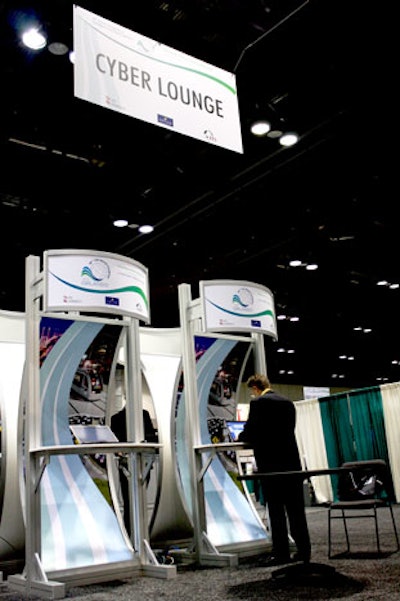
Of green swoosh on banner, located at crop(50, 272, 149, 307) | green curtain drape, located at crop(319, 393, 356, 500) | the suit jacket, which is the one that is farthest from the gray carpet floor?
green curtain drape, located at crop(319, 393, 356, 500)

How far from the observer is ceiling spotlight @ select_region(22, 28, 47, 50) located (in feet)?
20.0

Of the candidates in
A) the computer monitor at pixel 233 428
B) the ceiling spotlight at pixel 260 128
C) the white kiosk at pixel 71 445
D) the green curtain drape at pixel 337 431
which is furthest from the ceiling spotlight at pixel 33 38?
the green curtain drape at pixel 337 431

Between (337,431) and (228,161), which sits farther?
(337,431)

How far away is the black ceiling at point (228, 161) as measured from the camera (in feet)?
20.2

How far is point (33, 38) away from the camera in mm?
6125

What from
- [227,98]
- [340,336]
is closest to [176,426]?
[227,98]

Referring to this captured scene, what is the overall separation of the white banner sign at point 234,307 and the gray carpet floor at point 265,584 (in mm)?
2010

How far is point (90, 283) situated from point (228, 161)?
4.52 metres

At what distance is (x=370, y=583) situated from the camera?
3.82 metres

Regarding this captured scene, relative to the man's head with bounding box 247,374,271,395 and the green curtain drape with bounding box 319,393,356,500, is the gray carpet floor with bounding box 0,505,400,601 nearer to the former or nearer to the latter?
the man's head with bounding box 247,374,271,395

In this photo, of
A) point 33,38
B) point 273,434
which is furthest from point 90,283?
point 33,38

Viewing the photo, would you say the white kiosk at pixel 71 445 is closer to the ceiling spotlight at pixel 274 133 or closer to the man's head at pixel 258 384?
the man's head at pixel 258 384

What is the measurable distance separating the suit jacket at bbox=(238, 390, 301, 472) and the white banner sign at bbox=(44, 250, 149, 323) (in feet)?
4.01

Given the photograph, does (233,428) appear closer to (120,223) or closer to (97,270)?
(97,270)
